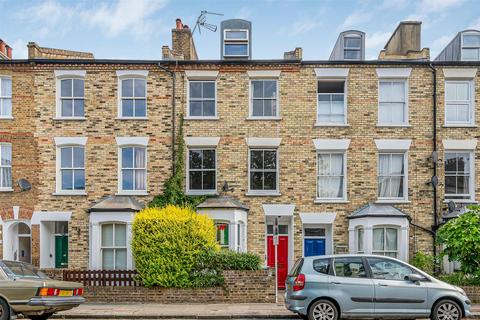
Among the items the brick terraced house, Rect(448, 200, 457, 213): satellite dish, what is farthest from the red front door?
Rect(448, 200, 457, 213): satellite dish

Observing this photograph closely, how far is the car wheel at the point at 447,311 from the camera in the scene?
13.4 m

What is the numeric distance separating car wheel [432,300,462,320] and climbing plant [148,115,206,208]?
411 inches

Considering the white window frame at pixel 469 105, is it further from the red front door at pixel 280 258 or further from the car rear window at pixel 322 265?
the car rear window at pixel 322 265

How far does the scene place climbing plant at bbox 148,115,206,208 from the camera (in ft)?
70.4

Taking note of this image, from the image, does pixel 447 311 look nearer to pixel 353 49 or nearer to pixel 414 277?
pixel 414 277

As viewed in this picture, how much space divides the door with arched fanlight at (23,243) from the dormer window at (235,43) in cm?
1095

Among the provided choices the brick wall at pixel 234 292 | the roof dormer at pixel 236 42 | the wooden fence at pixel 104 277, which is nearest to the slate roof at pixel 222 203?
the brick wall at pixel 234 292

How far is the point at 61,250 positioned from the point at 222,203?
23.1 feet

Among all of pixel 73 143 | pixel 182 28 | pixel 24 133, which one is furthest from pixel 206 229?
pixel 182 28

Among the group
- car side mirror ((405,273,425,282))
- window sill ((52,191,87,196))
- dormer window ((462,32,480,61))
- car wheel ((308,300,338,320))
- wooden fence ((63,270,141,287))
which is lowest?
wooden fence ((63,270,141,287))

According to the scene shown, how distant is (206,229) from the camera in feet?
59.6

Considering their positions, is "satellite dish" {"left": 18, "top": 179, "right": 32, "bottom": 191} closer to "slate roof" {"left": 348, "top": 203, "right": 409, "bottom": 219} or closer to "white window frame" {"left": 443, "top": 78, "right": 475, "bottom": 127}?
"slate roof" {"left": 348, "top": 203, "right": 409, "bottom": 219}

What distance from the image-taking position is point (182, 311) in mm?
15883

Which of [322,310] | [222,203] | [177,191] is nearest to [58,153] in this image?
[177,191]
